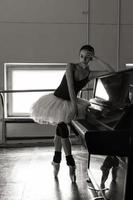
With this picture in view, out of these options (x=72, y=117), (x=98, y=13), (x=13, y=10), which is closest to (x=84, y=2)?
(x=98, y=13)

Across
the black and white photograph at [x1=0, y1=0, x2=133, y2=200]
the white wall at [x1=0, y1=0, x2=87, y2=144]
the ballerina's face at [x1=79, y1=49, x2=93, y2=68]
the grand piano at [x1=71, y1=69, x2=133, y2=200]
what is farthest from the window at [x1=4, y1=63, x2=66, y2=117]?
the grand piano at [x1=71, y1=69, x2=133, y2=200]

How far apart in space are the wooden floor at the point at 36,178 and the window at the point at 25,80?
1.29 metres

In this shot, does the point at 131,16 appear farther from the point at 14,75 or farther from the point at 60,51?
the point at 14,75

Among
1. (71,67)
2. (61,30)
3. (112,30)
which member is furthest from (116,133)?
(112,30)

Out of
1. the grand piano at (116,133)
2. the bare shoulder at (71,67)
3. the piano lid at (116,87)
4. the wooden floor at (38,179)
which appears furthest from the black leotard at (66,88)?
Answer: the wooden floor at (38,179)

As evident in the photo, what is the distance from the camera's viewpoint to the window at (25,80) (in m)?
6.17

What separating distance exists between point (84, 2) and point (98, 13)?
0.30 meters

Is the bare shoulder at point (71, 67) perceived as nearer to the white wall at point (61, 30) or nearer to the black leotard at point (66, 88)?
the black leotard at point (66, 88)

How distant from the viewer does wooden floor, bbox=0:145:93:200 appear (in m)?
3.16

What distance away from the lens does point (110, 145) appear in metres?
2.17

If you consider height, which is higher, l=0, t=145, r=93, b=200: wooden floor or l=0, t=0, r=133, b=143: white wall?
l=0, t=0, r=133, b=143: white wall

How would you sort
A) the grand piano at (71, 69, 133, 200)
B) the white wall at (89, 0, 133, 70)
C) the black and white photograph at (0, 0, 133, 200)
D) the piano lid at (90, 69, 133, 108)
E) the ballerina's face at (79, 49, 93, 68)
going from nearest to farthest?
the grand piano at (71, 69, 133, 200)
the piano lid at (90, 69, 133, 108)
the black and white photograph at (0, 0, 133, 200)
the ballerina's face at (79, 49, 93, 68)
the white wall at (89, 0, 133, 70)

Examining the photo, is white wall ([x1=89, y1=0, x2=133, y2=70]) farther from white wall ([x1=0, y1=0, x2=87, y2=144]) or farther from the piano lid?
the piano lid

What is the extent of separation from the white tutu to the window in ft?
8.14
